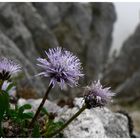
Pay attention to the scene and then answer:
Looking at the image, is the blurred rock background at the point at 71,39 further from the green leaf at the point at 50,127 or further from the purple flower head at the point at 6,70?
the purple flower head at the point at 6,70

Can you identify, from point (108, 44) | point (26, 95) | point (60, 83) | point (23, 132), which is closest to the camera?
point (60, 83)

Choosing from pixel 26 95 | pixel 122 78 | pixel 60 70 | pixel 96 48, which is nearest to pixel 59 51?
pixel 60 70

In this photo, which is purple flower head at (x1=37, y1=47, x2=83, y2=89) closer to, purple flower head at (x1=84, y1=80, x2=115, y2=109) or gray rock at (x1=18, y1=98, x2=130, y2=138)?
purple flower head at (x1=84, y1=80, x2=115, y2=109)

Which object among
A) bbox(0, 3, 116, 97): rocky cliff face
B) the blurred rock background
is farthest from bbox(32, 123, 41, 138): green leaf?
bbox(0, 3, 116, 97): rocky cliff face

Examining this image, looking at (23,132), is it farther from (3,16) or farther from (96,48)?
(96,48)

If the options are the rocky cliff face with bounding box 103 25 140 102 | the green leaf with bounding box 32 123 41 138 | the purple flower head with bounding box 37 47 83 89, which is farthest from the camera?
the rocky cliff face with bounding box 103 25 140 102

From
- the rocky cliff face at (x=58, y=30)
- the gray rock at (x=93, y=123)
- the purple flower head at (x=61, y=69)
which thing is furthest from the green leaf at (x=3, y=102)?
the rocky cliff face at (x=58, y=30)

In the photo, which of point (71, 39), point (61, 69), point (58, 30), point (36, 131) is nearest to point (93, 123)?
point (36, 131)
